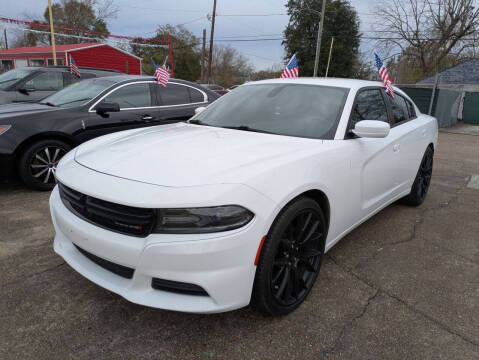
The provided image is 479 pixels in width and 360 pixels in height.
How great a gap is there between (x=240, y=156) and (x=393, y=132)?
198 centimetres

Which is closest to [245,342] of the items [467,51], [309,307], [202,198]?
[309,307]

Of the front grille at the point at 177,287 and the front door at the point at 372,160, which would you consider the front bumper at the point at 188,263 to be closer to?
the front grille at the point at 177,287

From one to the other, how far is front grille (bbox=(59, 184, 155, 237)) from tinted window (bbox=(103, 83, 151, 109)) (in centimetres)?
330

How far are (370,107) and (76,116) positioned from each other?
373 cm

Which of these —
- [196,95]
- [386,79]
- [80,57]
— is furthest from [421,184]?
[80,57]

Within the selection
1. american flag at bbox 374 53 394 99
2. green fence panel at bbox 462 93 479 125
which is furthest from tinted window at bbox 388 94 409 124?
green fence panel at bbox 462 93 479 125

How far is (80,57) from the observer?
25.4 m

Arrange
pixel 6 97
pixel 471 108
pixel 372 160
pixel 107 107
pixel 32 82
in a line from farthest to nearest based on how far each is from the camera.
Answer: pixel 471 108, pixel 32 82, pixel 6 97, pixel 107 107, pixel 372 160

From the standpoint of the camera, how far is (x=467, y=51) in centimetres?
3219

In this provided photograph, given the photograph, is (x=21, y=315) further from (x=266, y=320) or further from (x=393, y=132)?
(x=393, y=132)

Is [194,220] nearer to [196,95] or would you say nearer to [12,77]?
[196,95]

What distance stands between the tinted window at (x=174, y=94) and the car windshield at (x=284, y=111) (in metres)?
2.23

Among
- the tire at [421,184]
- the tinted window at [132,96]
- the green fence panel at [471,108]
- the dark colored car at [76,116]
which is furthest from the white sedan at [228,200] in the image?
the green fence panel at [471,108]

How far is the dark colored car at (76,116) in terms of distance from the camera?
429 cm
